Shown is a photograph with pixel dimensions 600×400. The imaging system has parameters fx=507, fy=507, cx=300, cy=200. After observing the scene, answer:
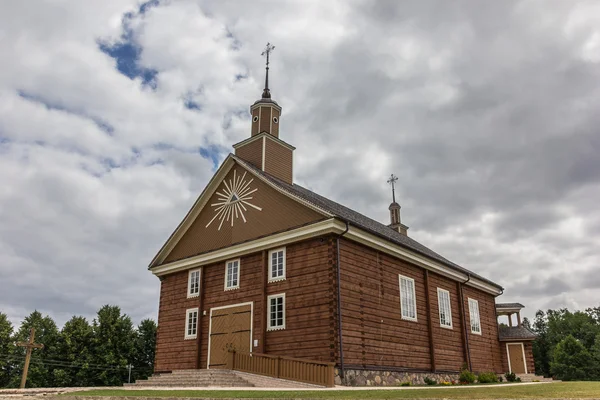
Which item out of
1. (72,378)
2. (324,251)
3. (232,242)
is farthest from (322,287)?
(72,378)

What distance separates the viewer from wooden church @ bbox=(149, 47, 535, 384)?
18.4m

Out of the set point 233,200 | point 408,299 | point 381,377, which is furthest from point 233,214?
point 381,377

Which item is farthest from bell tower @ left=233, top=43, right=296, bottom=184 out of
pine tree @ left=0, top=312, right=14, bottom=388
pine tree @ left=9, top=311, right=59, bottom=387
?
pine tree @ left=0, top=312, right=14, bottom=388

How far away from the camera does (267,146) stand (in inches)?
966

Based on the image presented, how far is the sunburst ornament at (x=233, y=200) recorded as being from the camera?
2227cm

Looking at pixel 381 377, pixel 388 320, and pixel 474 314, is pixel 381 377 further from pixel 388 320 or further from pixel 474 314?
pixel 474 314

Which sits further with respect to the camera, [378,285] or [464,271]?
[464,271]

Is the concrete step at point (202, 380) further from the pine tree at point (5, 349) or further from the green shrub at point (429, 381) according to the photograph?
the pine tree at point (5, 349)

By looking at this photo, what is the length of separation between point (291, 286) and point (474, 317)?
13.6 metres

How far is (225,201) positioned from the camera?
23.4 m

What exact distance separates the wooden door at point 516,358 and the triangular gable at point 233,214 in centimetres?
1858

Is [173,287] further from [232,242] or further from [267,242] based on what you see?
[267,242]

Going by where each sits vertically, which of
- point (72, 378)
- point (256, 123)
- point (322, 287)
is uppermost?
point (256, 123)

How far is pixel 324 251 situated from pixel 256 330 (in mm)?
4244
